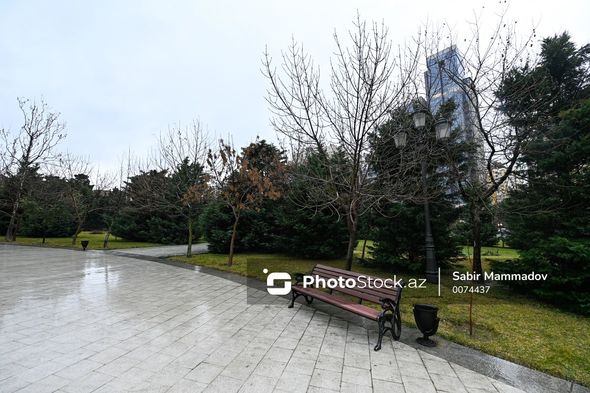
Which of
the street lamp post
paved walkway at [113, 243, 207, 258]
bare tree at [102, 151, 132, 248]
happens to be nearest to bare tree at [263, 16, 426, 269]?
the street lamp post

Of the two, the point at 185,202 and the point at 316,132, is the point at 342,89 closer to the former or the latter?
the point at 316,132

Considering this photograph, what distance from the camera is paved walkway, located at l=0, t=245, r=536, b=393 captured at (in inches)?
113

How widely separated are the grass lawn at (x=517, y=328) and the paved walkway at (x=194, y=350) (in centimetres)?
108

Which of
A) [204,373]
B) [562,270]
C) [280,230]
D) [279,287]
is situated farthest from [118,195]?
[562,270]

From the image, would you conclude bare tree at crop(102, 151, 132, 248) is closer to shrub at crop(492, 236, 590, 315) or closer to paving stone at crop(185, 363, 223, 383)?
paving stone at crop(185, 363, 223, 383)

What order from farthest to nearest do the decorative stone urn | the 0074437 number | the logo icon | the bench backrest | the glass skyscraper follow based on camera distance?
the glass skyscraper, the 0074437 number, the logo icon, the bench backrest, the decorative stone urn

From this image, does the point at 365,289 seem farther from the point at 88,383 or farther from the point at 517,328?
the point at 88,383

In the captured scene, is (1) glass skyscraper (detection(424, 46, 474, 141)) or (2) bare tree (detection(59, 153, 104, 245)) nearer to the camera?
(1) glass skyscraper (detection(424, 46, 474, 141))

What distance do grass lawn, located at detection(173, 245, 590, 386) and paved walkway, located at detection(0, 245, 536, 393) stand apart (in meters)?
1.08

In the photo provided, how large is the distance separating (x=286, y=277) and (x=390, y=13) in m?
8.15

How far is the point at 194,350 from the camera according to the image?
364cm

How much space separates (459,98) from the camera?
977 cm

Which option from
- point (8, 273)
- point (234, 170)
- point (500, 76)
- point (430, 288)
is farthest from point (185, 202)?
point (500, 76)

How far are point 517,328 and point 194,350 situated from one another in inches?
225
